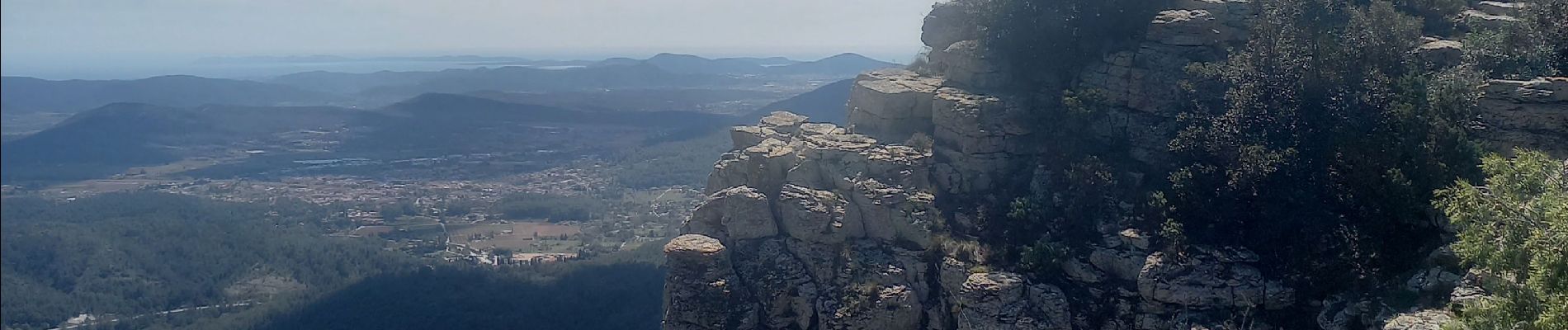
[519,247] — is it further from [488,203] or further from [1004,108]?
[1004,108]

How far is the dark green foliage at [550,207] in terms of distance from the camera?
111688 mm

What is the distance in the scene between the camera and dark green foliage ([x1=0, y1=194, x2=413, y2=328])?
2879 inches

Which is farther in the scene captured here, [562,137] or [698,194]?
[562,137]

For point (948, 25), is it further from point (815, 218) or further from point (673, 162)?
point (673, 162)

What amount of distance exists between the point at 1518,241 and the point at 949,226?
1447cm

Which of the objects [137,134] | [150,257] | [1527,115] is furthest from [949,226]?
[137,134]

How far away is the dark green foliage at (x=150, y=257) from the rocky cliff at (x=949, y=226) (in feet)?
192

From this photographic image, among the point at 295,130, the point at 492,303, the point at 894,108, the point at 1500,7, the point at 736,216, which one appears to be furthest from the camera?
the point at 295,130

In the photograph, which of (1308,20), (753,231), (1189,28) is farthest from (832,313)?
(1308,20)

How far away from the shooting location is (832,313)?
27578 millimetres

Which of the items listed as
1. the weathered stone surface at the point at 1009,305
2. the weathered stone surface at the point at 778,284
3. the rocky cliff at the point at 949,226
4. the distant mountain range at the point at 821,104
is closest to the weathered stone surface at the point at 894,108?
the rocky cliff at the point at 949,226

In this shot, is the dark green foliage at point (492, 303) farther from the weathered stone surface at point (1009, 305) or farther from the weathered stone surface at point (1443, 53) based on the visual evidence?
the weathered stone surface at point (1443, 53)

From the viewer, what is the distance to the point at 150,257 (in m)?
83.9

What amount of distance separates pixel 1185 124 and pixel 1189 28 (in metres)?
4.35
